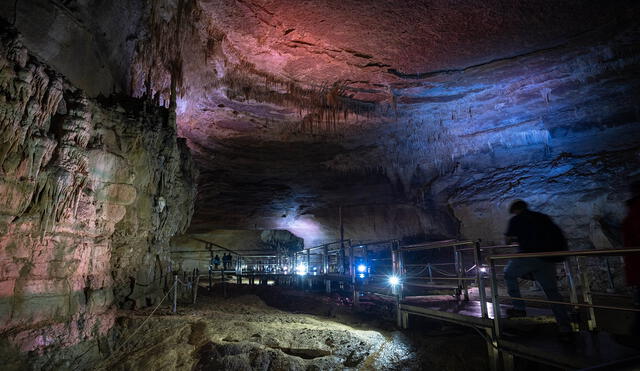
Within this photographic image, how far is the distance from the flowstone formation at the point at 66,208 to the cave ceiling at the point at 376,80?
7.30 ft

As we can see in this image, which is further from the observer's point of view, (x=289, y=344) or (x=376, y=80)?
(x=376, y=80)

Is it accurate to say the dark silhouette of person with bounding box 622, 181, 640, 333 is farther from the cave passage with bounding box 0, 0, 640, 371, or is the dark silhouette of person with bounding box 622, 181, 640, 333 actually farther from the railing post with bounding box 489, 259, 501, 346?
the railing post with bounding box 489, 259, 501, 346

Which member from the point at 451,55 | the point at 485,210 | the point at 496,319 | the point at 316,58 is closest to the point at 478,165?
the point at 485,210

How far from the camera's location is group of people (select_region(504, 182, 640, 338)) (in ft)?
12.8

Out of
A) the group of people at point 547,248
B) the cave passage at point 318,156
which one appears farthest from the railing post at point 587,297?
the group of people at point 547,248

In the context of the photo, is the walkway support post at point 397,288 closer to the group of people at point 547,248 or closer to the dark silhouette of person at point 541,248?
the group of people at point 547,248

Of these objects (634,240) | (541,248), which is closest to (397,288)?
(541,248)

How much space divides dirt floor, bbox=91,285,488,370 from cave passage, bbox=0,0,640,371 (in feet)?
0.12

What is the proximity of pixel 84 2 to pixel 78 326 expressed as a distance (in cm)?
577

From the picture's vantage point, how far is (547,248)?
451 centimetres

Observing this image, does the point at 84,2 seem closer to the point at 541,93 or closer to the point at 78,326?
the point at 78,326

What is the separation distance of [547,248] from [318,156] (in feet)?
35.8

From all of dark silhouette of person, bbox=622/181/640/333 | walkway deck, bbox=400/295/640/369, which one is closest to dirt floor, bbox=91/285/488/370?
walkway deck, bbox=400/295/640/369

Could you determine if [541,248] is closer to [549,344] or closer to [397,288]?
[549,344]
